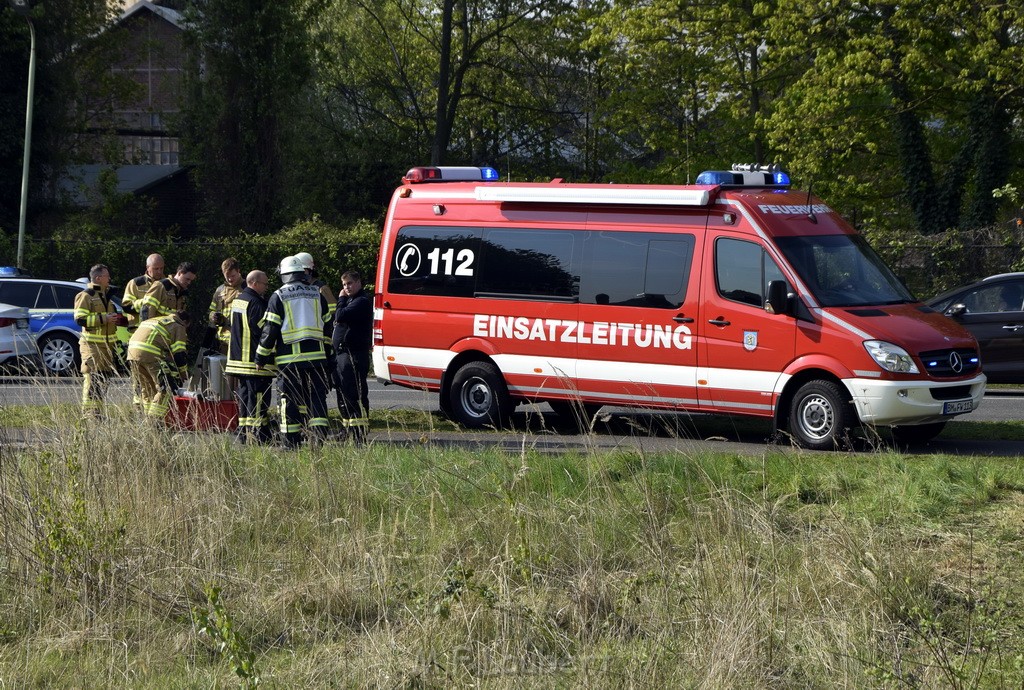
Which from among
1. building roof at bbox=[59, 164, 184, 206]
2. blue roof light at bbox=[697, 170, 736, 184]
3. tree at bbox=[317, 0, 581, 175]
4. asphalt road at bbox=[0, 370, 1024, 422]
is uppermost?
tree at bbox=[317, 0, 581, 175]

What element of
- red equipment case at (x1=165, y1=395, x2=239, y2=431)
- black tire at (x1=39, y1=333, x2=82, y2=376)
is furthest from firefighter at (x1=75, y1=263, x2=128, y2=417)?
black tire at (x1=39, y1=333, x2=82, y2=376)

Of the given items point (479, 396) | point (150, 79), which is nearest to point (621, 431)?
point (479, 396)

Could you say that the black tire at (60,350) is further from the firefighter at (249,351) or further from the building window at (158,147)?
the building window at (158,147)

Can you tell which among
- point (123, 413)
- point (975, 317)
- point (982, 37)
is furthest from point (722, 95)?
point (123, 413)

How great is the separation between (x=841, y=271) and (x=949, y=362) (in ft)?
4.22

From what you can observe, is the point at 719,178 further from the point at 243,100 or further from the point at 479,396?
the point at 243,100

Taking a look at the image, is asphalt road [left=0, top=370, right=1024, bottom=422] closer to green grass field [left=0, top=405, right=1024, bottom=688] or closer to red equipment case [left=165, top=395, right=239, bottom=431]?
green grass field [left=0, top=405, right=1024, bottom=688]

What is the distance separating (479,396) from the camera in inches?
512

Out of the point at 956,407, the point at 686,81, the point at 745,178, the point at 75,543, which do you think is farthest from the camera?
the point at 686,81

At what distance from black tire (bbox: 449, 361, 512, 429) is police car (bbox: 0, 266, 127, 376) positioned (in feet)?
30.9

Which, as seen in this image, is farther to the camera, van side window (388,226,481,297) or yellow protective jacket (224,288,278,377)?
van side window (388,226,481,297)

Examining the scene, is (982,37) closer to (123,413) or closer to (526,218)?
(526,218)

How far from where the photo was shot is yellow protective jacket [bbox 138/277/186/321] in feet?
39.9

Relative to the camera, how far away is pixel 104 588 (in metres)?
6.58
